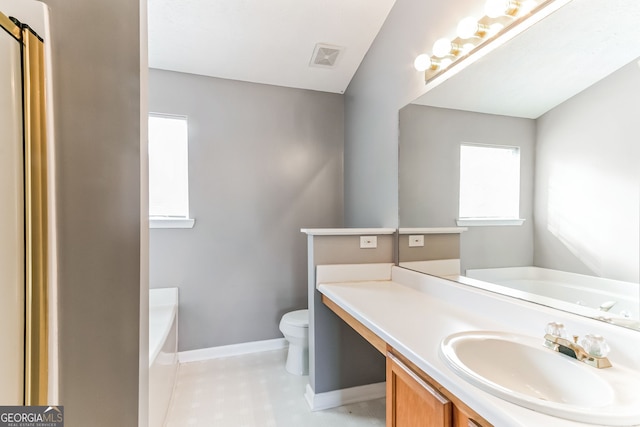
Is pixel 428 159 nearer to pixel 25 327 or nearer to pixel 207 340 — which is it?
pixel 25 327

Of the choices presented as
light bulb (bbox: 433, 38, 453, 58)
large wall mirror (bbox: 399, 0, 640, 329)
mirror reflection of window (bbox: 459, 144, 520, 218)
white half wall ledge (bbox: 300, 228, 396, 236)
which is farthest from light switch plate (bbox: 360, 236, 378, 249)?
light bulb (bbox: 433, 38, 453, 58)

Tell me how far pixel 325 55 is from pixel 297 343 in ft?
7.43

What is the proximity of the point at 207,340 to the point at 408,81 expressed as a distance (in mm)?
2511

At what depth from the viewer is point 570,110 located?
3.48ft

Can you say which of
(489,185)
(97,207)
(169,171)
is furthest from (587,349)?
(169,171)

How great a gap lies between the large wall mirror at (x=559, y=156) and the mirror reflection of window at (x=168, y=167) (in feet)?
6.53

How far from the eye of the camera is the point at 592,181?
0.98m

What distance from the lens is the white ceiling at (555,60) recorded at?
2.94ft

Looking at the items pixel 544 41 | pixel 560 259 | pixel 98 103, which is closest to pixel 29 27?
pixel 98 103

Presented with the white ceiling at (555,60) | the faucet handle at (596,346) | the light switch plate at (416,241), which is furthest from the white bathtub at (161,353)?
the white ceiling at (555,60)

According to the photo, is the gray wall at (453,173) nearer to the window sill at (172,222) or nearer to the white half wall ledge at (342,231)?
the white half wall ledge at (342,231)

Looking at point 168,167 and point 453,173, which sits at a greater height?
point 168,167

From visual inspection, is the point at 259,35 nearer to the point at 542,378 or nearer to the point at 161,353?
the point at 161,353

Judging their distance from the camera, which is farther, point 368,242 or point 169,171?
point 169,171
